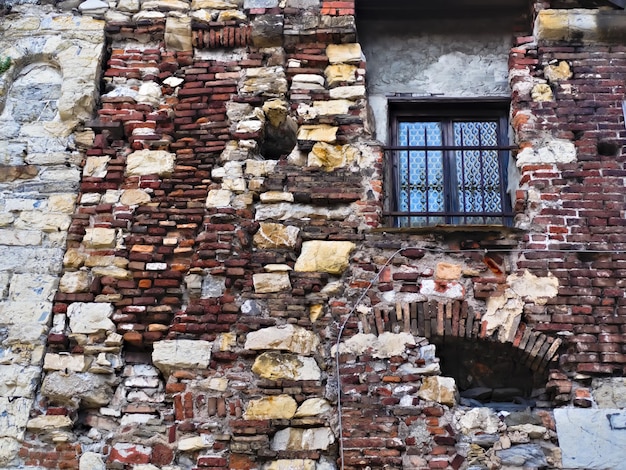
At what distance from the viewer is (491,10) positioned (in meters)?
6.38

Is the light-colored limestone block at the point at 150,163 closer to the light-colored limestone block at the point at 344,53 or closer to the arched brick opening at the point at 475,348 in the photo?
the light-colored limestone block at the point at 344,53

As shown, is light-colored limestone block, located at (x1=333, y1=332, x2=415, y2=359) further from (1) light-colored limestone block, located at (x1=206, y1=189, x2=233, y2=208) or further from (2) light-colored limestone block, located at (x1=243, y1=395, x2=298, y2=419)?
(1) light-colored limestone block, located at (x1=206, y1=189, x2=233, y2=208)

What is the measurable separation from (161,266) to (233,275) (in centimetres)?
50

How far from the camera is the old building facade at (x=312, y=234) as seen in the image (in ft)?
15.4

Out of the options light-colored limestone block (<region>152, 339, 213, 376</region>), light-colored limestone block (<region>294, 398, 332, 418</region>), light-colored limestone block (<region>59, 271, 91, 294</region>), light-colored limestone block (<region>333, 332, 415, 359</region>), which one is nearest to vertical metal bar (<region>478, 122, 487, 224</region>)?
light-colored limestone block (<region>333, 332, 415, 359</region>)

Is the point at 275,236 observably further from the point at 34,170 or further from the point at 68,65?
the point at 68,65

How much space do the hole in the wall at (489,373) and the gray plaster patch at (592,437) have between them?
32 cm

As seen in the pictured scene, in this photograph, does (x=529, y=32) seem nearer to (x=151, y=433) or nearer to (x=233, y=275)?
(x=233, y=275)

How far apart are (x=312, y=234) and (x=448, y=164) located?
1.30m

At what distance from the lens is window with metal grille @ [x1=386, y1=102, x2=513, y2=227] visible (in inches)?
225

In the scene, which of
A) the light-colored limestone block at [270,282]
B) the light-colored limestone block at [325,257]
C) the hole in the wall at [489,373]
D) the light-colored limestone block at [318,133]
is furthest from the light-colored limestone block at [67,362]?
the hole in the wall at [489,373]

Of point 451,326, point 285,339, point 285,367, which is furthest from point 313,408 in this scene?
point 451,326

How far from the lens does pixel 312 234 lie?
Answer: 17.4ft

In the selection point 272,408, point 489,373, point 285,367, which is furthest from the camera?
point 489,373
